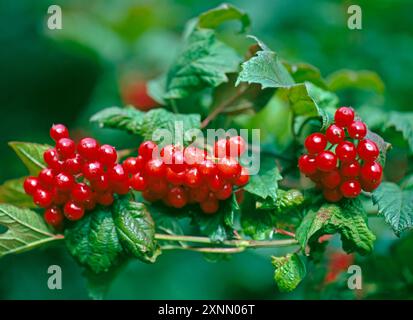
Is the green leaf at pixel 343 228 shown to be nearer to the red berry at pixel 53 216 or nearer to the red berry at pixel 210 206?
the red berry at pixel 210 206

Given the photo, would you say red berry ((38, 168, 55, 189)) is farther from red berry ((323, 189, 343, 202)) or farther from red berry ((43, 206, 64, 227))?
red berry ((323, 189, 343, 202))

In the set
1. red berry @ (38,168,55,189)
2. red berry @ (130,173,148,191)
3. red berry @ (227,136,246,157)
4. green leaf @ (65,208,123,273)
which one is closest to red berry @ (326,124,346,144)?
red berry @ (227,136,246,157)

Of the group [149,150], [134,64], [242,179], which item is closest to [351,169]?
[242,179]

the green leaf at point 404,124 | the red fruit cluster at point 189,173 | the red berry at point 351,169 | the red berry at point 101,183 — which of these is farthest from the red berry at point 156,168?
the green leaf at point 404,124

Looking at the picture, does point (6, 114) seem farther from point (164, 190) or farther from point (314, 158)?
point (314, 158)

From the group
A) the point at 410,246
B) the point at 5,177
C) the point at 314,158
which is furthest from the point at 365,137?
the point at 5,177

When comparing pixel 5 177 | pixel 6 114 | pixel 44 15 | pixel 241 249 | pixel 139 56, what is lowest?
pixel 241 249
